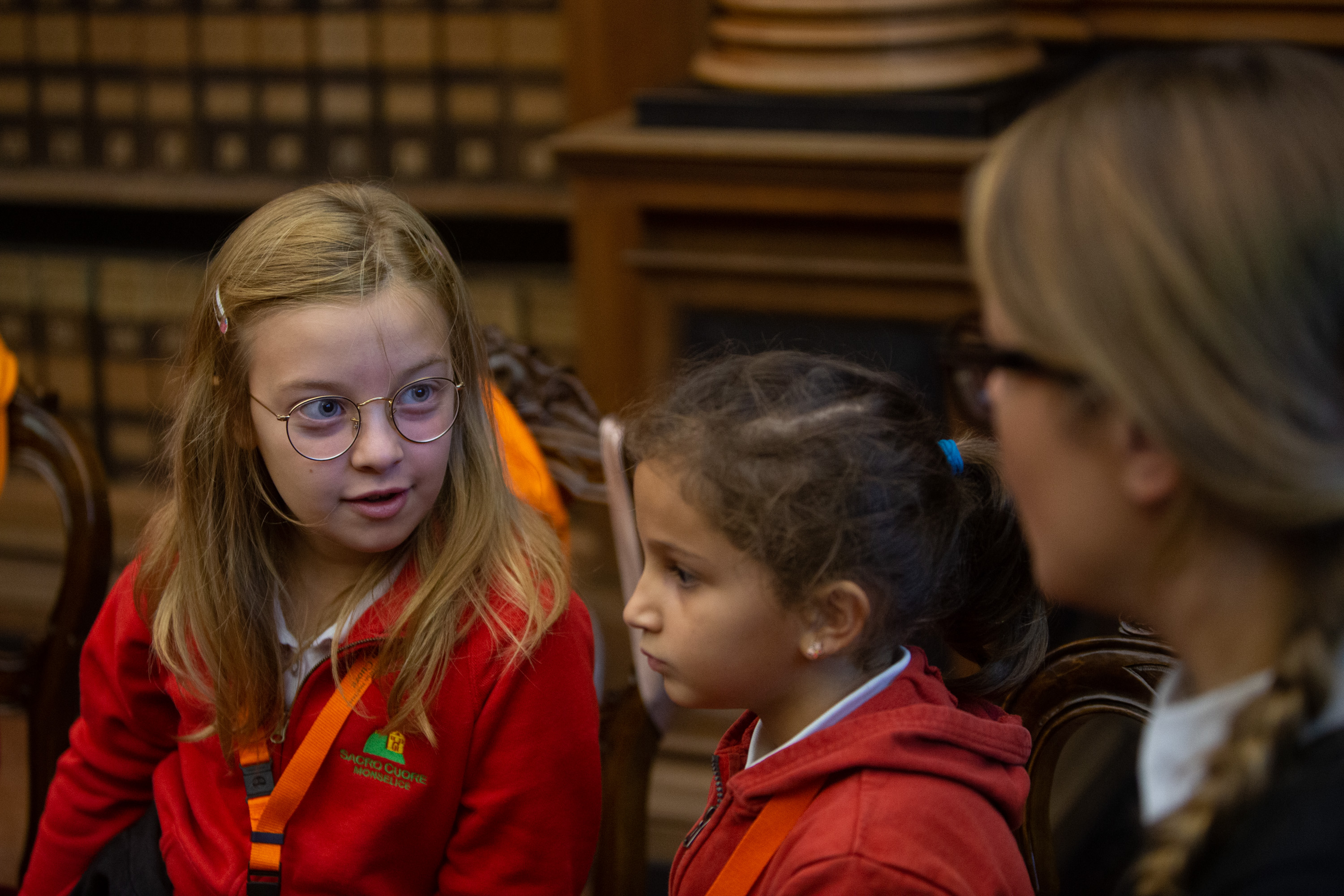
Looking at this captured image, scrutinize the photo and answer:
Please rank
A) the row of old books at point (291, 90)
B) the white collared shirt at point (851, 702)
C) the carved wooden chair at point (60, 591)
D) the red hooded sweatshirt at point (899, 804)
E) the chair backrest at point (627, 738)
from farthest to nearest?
the row of old books at point (291, 90), the carved wooden chair at point (60, 591), the chair backrest at point (627, 738), the white collared shirt at point (851, 702), the red hooded sweatshirt at point (899, 804)

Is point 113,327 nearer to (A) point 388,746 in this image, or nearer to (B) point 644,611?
(A) point 388,746

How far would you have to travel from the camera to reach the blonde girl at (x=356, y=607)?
1116mm

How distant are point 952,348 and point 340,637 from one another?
2.13 ft

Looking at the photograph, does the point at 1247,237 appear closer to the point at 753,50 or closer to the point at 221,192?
the point at 753,50

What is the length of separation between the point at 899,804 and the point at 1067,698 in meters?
0.24

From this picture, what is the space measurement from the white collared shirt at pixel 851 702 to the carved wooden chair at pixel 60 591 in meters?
0.84

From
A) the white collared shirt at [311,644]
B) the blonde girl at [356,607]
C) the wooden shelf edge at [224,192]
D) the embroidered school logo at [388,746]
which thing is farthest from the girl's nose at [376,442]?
the wooden shelf edge at [224,192]

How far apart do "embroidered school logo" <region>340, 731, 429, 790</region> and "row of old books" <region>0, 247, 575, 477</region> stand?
135 cm

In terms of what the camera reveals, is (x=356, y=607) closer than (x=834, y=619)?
No

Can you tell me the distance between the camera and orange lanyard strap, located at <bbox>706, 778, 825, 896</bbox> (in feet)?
3.02

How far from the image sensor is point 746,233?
2080 mm

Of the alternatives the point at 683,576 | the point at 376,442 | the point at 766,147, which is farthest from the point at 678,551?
the point at 766,147

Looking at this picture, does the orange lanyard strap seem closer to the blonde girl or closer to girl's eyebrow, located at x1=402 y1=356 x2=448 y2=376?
the blonde girl

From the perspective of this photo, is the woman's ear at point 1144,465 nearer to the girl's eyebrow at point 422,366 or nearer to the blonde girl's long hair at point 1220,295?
the blonde girl's long hair at point 1220,295
